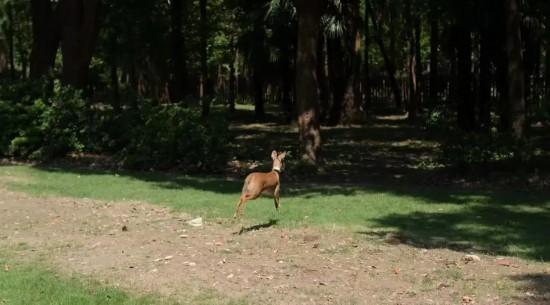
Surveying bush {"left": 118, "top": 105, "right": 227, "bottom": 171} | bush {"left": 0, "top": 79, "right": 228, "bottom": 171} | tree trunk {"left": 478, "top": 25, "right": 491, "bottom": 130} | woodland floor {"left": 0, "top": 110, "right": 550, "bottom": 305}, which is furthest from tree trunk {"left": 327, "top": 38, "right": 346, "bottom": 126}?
woodland floor {"left": 0, "top": 110, "right": 550, "bottom": 305}

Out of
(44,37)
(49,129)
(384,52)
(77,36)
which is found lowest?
(49,129)

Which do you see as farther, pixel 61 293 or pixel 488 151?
pixel 488 151

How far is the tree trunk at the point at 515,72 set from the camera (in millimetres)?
15453

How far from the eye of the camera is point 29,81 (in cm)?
1988

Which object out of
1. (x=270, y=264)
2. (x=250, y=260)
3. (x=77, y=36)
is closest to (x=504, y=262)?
(x=270, y=264)

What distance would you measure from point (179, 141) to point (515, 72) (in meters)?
7.76

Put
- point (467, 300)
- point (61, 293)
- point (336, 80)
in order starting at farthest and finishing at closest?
point (336, 80) → point (61, 293) → point (467, 300)

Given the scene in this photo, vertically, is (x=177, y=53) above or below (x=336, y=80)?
above

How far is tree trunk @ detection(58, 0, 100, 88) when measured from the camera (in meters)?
21.2

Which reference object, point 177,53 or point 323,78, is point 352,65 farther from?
point 177,53

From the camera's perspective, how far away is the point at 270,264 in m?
7.53

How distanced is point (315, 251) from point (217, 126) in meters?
9.26

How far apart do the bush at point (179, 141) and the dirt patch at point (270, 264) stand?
6.30 metres

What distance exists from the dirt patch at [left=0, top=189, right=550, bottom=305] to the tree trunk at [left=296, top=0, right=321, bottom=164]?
21.7 feet
